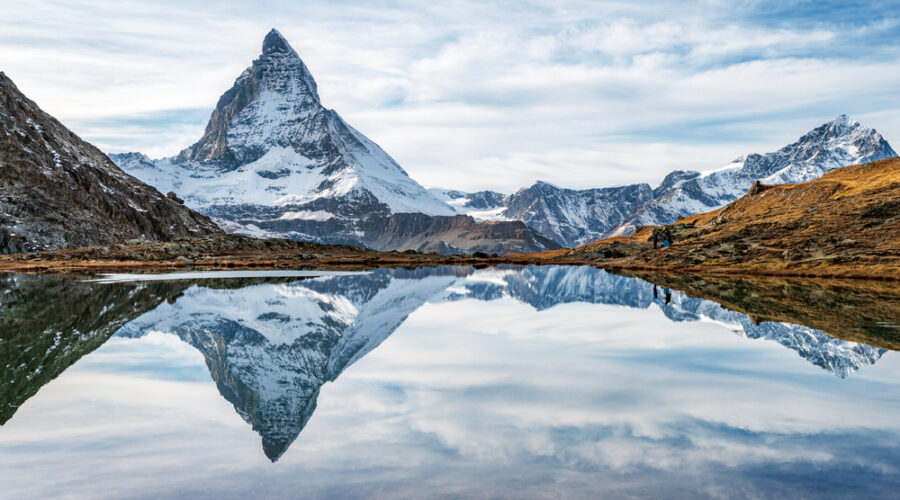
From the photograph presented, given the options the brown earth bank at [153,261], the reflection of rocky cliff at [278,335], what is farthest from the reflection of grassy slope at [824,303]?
the brown earth bank at [153,261]

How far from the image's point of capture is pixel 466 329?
44062 mm

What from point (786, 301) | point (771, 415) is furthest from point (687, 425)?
point (786, 301)

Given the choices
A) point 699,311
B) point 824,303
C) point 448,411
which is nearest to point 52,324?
point 448,411

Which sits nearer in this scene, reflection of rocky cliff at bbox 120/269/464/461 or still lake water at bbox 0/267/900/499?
still lake water at bbox 0/267/900/499

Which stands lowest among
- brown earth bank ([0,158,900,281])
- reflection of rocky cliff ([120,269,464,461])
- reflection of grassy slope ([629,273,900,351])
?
reflection of rocky cliff ([120,269,464,461])

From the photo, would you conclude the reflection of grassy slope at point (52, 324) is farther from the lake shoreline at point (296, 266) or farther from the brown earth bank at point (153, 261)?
the brown earth bank at point (153, 261)

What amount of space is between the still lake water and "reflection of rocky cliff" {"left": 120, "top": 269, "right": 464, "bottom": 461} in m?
0.20

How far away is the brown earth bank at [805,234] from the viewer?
93.7 meters

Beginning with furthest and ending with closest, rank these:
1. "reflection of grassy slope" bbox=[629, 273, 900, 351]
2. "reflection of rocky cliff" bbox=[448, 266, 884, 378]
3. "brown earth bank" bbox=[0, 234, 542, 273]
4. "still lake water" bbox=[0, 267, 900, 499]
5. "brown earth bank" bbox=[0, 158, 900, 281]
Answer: "brown earth bank" bbox=[0, 234, 542, 273], "brown earth bank" bbox=[0, 158, 900, 281], "reflection of grassy slope" bbox=[629, 273, 900, 351], "reflection of rocky cliff" bbox=[448, 266, 884, 378], "still lake water" bbox=[0, 267, 900, 499]

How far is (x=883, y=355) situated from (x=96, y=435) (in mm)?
32251

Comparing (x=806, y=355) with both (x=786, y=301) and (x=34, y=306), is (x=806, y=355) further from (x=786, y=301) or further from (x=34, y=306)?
(x=34, y=306)

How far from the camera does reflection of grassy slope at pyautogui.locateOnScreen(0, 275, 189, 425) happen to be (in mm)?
26469

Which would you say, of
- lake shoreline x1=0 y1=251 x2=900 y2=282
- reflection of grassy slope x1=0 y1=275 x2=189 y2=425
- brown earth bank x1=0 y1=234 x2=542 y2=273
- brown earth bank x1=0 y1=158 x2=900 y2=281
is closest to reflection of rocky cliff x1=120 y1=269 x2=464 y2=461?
reflection of grassy slope x1=0 y1=275 x2=189 y2=425

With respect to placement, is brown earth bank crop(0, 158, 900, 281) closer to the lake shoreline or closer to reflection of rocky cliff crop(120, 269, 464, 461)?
the lake shoreline
